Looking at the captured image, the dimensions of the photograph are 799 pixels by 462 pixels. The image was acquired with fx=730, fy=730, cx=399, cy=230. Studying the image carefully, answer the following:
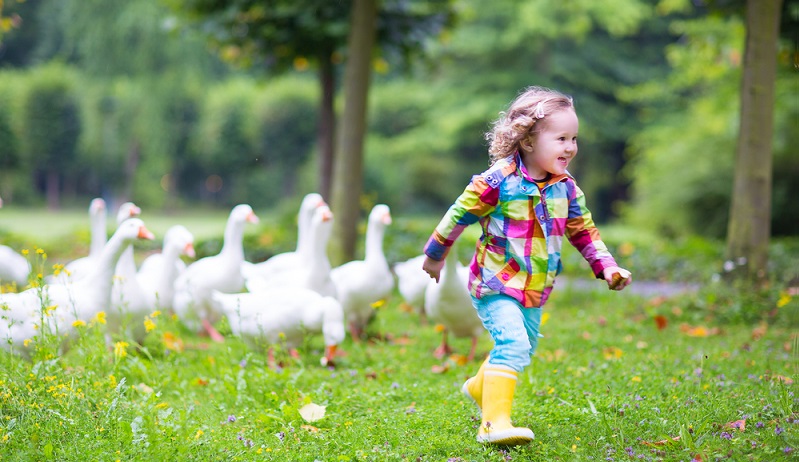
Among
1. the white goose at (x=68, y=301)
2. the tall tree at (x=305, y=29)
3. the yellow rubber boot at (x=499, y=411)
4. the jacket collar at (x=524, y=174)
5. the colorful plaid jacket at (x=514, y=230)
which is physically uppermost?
the tall tree at (x=305, y=29)

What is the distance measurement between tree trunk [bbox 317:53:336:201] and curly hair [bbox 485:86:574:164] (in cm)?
809

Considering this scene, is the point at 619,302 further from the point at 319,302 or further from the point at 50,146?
the point at 50,146

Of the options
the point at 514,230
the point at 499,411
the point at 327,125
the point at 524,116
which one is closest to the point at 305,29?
the point at 327,125

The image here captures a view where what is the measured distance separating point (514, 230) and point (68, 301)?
2813 millimetres

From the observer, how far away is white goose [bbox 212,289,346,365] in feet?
16.6

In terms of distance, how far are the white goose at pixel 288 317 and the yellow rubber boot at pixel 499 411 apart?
189cm

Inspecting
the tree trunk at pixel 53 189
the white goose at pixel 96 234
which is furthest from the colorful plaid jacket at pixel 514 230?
the tree trunk at pixel 53 189

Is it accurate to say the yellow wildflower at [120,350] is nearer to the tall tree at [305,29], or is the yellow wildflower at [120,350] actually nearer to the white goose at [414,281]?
the white goose at [414,281]

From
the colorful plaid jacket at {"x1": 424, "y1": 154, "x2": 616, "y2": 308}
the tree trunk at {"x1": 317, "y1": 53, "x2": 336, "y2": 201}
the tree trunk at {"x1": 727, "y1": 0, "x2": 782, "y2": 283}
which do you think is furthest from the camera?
the tree trunk at {"x1": 317, "y1": 53, "x2": 336, "y2": 201}

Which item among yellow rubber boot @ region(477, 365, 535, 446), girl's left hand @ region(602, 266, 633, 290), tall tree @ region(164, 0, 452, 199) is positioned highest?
tall tree @ region(164, 0, 452, 199)

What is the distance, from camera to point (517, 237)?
3342 mm

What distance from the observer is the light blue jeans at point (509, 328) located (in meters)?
3.26

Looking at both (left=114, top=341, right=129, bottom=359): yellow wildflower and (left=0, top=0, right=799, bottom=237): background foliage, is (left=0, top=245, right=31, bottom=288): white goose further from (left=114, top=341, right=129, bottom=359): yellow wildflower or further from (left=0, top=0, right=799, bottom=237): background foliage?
(left=0, top=0, right=799, bottom=237): background foliage

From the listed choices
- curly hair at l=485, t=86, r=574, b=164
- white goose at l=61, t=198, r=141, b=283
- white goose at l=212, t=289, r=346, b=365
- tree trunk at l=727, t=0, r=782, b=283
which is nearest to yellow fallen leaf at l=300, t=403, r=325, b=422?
white goose at l=212, t=289, r=346, b=365
